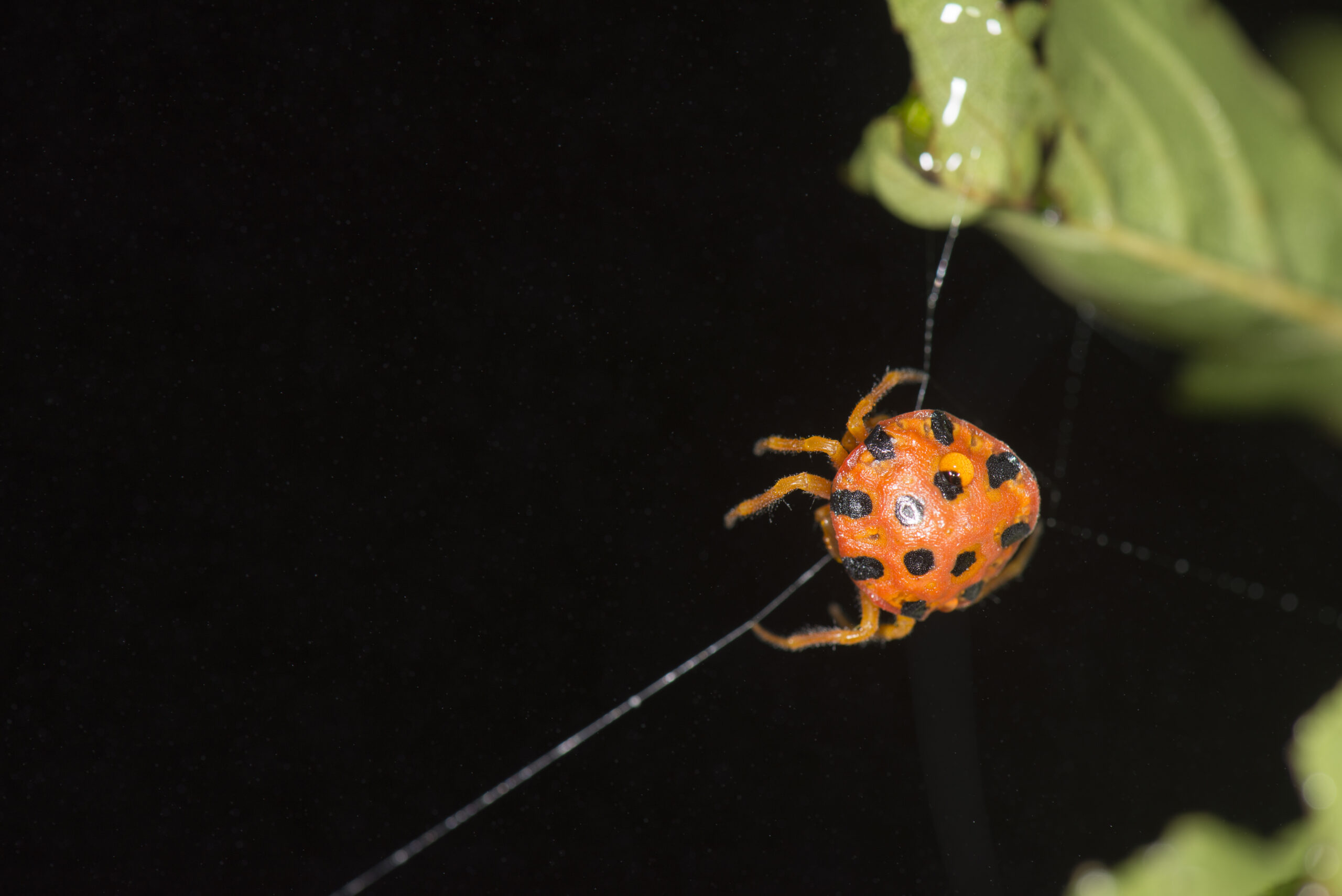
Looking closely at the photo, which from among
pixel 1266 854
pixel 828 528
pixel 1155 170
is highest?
pixel 828 528

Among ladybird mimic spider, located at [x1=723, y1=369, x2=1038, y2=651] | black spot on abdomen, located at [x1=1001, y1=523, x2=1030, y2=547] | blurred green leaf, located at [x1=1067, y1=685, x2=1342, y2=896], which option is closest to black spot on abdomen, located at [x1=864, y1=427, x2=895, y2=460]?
ladybird mimic spider, located at [x1=723, y1=369, x2=1038, y2=651]

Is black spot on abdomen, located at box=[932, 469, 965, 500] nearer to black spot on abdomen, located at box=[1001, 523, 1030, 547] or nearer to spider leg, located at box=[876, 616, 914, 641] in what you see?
black spot on abdomen, located at box=[1001, 523, 1030, 547]

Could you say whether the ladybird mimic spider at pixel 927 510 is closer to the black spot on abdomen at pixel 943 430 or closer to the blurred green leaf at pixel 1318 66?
the black spot on abdomen at pixel 943 430

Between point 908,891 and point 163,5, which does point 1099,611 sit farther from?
point 163,5

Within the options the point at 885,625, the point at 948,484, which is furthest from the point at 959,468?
the point at 885,625

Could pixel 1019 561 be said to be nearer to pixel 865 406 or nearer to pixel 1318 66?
pixel 865 406

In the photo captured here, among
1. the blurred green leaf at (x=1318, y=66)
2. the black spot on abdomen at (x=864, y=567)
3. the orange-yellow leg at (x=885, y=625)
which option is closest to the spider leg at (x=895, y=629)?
the orange-yellow leg at (x=885, y=625)
